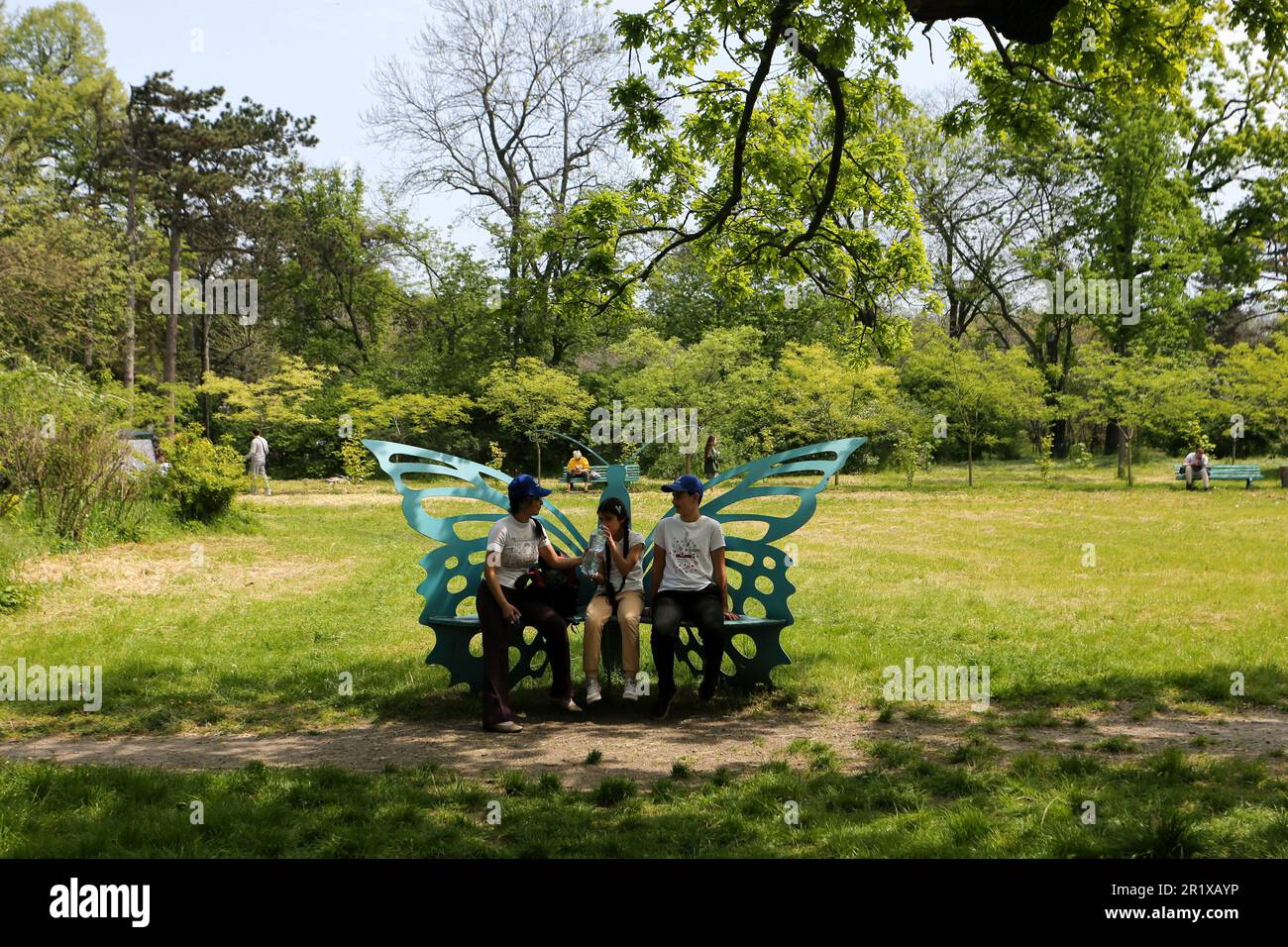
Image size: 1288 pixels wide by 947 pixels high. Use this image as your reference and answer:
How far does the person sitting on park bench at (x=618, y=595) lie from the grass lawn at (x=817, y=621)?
751 millimetres

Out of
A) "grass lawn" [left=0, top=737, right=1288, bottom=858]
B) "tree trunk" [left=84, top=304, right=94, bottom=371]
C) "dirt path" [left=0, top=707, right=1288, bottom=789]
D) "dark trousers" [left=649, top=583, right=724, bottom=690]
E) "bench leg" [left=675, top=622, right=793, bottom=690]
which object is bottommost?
"dirt path" [left=0, top=707, right=1288, bottom=789]

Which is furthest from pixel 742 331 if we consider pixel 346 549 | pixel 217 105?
pixel 346 549

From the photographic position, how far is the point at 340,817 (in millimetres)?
4559

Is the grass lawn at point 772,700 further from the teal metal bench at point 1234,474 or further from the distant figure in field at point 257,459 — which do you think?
the teal metal bench at point 1234,474

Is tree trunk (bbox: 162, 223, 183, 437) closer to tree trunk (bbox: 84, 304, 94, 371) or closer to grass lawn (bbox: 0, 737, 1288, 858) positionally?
tree trunk (bbox: 84, 304, 94, 371)

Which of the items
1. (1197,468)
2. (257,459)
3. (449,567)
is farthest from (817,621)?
(1197,468)

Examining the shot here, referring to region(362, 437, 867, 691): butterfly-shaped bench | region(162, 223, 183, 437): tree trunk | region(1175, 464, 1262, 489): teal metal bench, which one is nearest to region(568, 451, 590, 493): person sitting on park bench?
region(162, 223, 183, 437): tree trunk

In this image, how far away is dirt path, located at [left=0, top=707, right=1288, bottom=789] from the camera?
5.62 meters

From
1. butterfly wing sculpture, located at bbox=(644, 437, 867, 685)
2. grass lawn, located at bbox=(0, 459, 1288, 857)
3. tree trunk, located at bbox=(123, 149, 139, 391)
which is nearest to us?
grass lawn, located at bbox=(0, 459, 1288, 857)

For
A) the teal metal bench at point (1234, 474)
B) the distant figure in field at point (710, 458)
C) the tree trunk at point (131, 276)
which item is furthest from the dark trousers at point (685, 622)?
the tree trunk at point (131, 276)

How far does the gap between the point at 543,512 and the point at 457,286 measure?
3486 cm

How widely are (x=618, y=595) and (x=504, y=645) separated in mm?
915

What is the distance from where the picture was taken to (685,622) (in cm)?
680

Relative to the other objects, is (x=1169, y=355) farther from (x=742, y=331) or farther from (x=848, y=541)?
(x=848, y=541)
